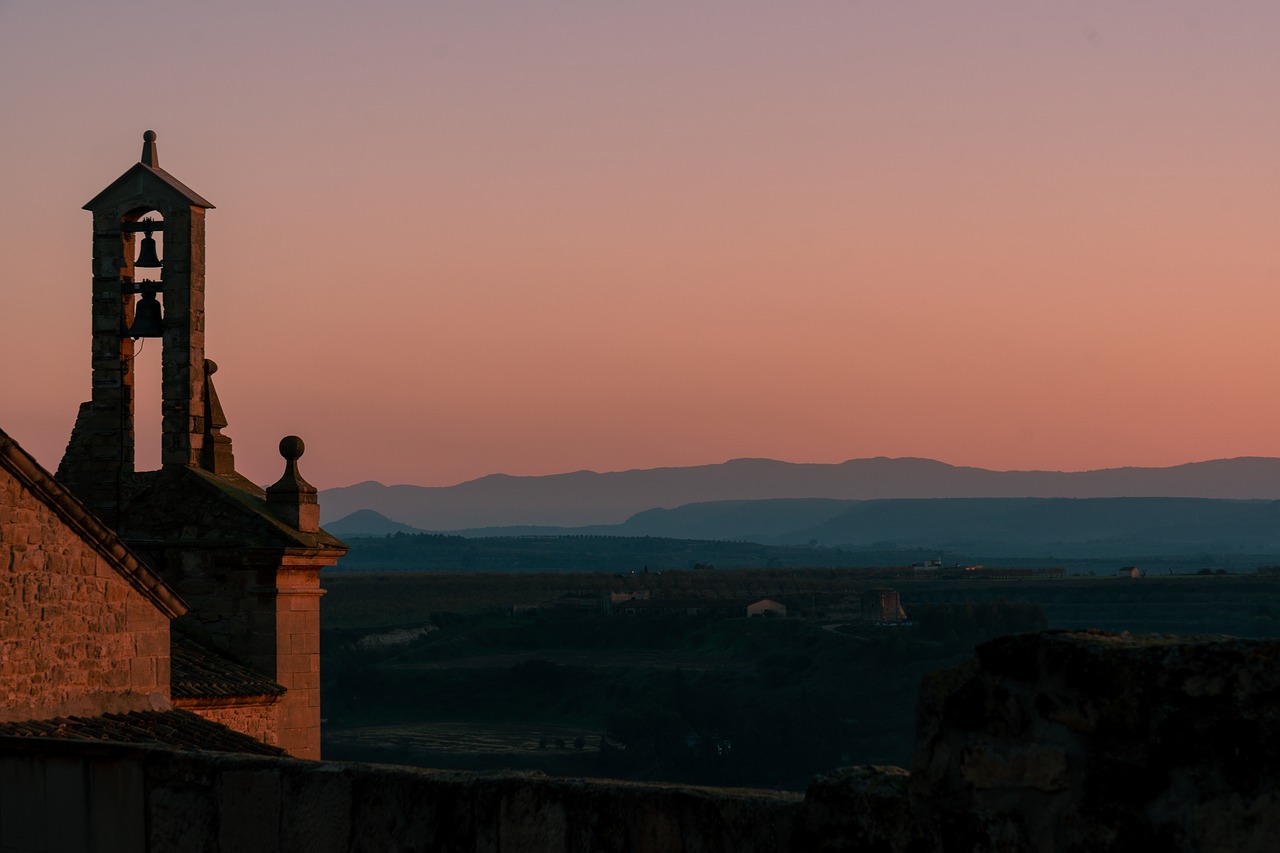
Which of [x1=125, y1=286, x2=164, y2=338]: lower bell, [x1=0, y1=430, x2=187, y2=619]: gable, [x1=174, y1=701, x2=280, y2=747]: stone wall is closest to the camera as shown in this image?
[x1=0, y1=430, x2=187, y2=619]: gable

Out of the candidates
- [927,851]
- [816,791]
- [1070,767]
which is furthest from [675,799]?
[1070,767]

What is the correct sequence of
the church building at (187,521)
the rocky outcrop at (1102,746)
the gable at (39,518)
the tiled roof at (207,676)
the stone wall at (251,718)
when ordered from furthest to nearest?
1. the stone wall at (251,718)
2. the tiled roof at (207,676)
3. the church building at (187,521)
4. the gable at (39,518)
5. the rocky outcrop at (1102,746)

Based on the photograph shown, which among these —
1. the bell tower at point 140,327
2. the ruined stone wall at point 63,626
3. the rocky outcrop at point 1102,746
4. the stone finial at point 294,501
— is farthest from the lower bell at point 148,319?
the rocky outcrop at point 1102,746

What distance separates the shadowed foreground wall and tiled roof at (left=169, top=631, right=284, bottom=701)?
8.74 m

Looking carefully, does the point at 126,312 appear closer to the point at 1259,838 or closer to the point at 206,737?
the point at 206,737

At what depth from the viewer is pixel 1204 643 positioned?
343cm

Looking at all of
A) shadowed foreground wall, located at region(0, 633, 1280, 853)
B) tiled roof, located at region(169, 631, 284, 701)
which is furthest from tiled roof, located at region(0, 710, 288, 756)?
shadowed foreground wall, located at region(0, 633, 1280, 853)

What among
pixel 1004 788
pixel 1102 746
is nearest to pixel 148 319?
pixel 1004 788

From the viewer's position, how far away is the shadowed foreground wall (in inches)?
133

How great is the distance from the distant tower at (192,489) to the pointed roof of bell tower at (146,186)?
1 cm

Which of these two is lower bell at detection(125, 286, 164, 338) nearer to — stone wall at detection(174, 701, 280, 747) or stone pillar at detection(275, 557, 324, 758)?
stone pillar at detection(275, 557, 324, 758)

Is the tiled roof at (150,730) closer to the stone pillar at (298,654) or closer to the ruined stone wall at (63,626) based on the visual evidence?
the ruined stone wall at (63,626)

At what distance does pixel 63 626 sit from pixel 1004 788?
29.1 ft

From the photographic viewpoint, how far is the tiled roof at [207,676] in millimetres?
13852
